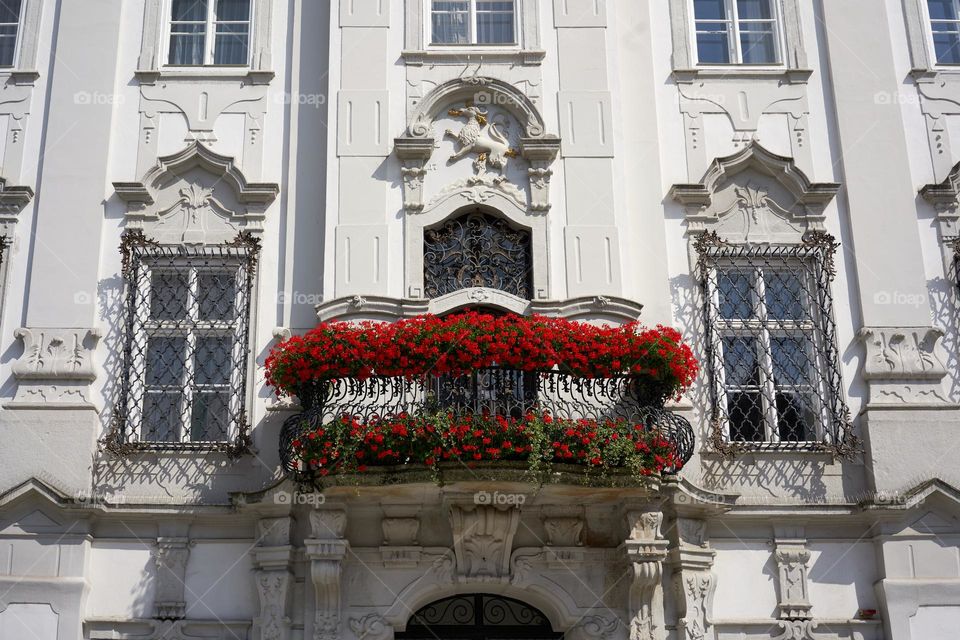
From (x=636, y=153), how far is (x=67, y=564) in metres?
7.01

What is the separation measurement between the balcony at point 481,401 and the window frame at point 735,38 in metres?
3.79

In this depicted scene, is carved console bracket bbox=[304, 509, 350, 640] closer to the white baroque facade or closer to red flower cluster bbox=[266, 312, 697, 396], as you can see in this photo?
the white baroque facade

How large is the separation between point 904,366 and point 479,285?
4.30 metres

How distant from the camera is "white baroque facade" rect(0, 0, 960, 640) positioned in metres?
11.4

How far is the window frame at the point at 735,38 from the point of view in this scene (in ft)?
44.8

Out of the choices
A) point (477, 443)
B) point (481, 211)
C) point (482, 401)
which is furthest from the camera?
point (481, 211)

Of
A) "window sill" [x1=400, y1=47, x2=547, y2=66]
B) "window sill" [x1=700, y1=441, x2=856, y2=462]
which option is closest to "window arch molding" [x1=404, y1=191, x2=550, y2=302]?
"window sill" [x1=400, y1=47, x2=547, y2=66]

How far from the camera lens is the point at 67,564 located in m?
11.5

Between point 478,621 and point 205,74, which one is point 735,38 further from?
point 478,621

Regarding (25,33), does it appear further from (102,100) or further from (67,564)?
(67,564)

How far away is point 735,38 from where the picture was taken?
13906 millimetres

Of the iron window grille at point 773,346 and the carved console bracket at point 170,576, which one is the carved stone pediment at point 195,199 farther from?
the iron window grille at point 773,346

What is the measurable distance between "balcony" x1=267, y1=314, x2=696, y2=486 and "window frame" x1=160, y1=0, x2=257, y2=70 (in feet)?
12.6

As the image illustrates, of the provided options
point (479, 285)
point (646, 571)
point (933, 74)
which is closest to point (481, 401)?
point (479, 285)
